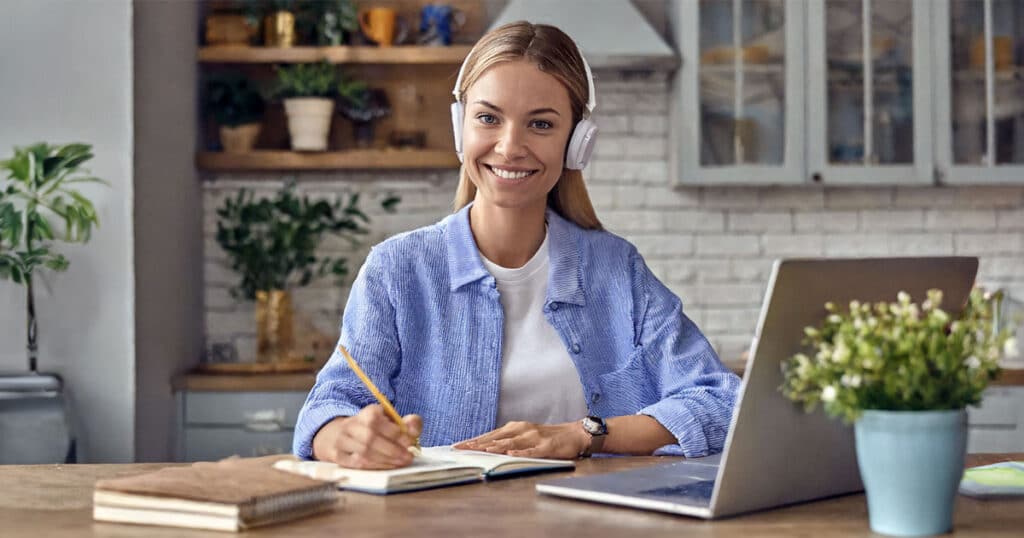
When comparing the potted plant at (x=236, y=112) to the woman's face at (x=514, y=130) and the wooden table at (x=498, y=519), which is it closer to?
the woman's face at (x=514, y=130)

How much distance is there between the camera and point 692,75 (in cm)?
385

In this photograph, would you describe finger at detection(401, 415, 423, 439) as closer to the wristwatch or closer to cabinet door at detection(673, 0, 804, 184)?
the wristwatch

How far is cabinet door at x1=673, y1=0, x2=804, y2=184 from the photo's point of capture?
385 cm

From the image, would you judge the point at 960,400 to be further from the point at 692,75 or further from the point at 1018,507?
the point at 692,75

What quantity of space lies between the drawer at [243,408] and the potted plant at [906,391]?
2.56m

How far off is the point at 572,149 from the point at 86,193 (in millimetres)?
1667

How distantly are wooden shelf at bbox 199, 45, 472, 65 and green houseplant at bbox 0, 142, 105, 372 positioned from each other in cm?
→ 91

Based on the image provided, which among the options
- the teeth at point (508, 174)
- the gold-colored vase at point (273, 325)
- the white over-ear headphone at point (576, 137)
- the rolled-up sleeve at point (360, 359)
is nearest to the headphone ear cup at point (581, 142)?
the white over-ear headphone at point (576, 137)

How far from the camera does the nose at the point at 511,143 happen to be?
6.35 feet

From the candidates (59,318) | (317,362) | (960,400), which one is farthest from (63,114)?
(960,400)

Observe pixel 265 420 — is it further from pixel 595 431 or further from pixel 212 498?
pixel 212 498

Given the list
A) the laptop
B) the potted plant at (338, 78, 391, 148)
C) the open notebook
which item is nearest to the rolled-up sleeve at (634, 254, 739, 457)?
the open notebook

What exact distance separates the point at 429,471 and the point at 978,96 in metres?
3.01

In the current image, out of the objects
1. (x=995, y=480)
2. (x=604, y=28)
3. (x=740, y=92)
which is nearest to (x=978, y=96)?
(x=740, y=92)
